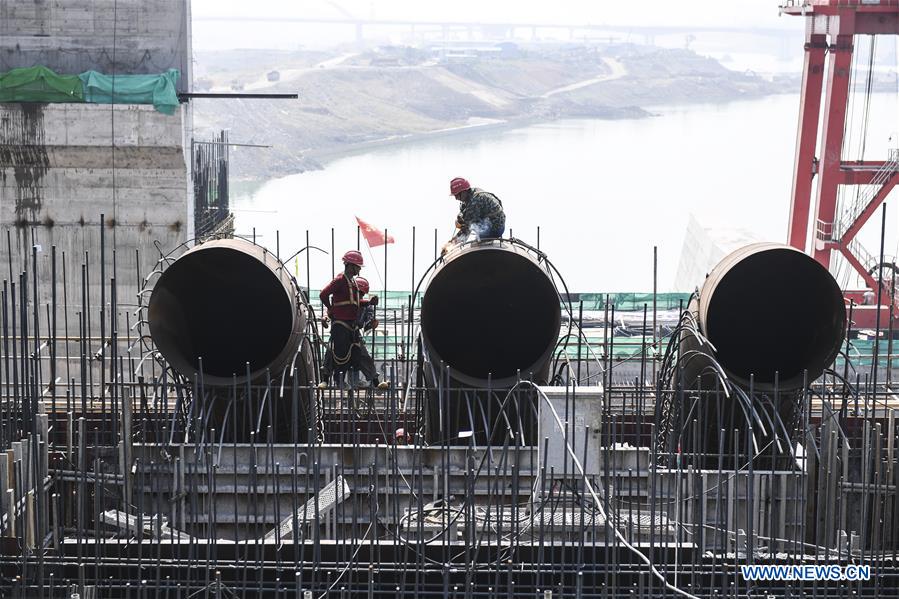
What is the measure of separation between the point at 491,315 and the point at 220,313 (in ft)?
9.00

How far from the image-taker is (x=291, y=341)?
44.9ft

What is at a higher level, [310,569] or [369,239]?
[369,239]

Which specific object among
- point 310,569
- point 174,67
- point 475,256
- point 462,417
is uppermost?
point 174,67

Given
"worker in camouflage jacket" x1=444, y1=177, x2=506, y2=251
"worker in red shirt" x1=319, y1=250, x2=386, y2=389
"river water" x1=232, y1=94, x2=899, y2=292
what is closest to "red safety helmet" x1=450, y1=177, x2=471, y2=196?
"worker in camouflage jacket" x1=444, y1=177, x2=506, y2=251

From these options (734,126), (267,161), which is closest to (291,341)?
(267,161)

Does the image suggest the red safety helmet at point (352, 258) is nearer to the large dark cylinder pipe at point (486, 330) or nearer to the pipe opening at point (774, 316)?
the large dark cylinder pipe at point (486, 330)

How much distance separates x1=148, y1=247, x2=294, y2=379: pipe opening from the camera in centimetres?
1373

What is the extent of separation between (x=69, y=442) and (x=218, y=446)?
4.76 feet

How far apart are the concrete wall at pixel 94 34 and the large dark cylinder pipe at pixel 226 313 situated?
1476 cm

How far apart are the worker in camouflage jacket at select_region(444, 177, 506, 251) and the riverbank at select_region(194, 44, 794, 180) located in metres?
82.2

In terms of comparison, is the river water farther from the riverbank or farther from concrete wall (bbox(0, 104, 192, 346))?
concrete wall (bbox(0, 104, 192, 346))

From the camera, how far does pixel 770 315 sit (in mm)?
14023

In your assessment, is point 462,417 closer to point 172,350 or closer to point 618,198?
point 172,350

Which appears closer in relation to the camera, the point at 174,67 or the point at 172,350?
the point at 172,350
